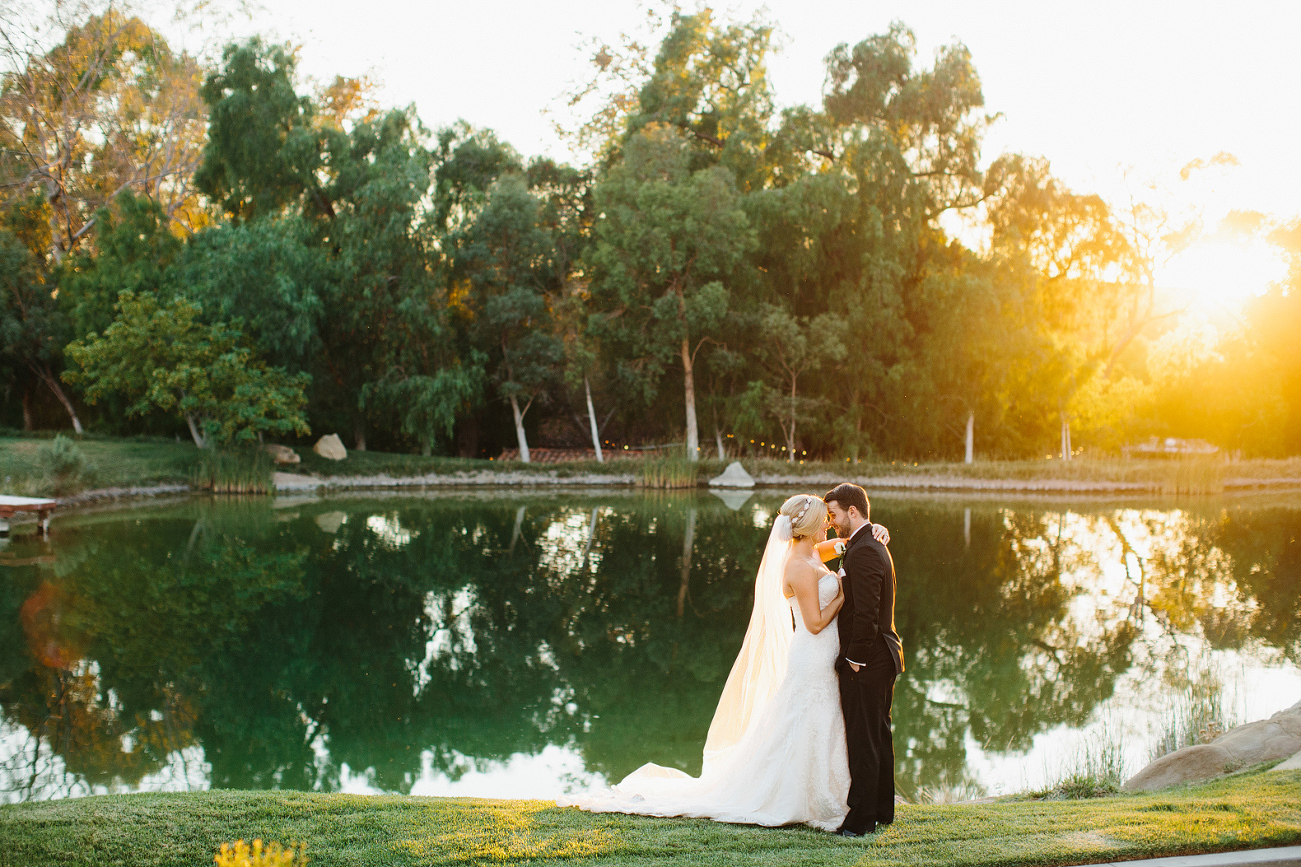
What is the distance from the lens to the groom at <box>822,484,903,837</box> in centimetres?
384

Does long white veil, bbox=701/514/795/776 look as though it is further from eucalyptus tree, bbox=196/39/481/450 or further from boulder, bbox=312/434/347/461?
boulder, bbox=312/434/347/461

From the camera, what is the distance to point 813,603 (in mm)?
3965

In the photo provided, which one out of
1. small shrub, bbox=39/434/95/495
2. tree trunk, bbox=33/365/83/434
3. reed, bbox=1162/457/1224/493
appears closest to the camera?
small shrub, bbox=39/434/95/495

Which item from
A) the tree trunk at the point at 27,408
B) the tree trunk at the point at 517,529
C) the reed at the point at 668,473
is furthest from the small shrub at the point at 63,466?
the reed at the point at 668,473

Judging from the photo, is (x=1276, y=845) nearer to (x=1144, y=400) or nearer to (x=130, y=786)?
(x=130, y=786)

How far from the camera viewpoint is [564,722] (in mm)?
6629

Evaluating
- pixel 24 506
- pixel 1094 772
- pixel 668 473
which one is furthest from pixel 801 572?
pixel 668 473

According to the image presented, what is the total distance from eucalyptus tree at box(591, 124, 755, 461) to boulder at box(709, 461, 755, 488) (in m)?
1.62

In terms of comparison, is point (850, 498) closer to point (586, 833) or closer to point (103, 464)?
point (586, 833)

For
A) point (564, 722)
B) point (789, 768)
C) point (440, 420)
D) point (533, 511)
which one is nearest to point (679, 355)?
point (440, 420)

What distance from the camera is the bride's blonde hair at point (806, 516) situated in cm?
403

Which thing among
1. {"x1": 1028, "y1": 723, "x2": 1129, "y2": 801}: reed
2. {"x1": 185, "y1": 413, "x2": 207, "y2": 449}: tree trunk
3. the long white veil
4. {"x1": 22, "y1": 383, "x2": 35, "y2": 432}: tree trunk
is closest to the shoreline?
{"x1": 185, "y1": 413, "x2": 207, "y2": 449}: tree trunk

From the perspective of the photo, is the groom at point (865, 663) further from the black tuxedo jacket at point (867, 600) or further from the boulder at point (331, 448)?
the boulder at point (331, 448)

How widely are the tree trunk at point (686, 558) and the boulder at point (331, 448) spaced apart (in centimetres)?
1108
